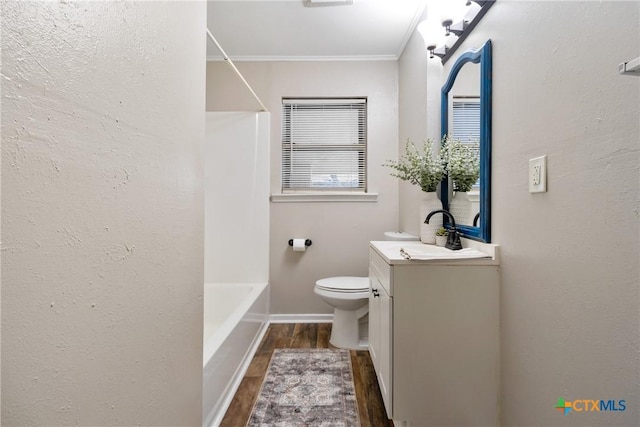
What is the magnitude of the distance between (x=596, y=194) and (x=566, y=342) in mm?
435

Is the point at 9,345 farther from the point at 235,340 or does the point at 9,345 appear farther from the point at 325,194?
the point at 325,194

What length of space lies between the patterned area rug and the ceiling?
2.05 m

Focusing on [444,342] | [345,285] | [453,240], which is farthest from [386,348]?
[345,285]

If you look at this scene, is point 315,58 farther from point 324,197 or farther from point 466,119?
point 466,119

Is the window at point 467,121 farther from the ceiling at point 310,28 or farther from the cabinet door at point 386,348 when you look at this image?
the ceiling at point 310,28

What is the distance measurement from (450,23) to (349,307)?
5.84 feet

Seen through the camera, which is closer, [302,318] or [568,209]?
[568,209]

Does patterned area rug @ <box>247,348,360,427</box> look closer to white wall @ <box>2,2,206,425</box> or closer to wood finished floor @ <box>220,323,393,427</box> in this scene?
wood finished floor @ <box>220,323,393,427</box>

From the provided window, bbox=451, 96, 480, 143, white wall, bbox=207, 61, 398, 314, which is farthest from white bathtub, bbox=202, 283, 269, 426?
window, bbox=451, 96, 480, 143

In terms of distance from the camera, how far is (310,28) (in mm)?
2367

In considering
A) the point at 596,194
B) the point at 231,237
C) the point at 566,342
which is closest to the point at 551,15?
the point at 596,194

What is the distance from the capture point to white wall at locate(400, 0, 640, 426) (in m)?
0.75

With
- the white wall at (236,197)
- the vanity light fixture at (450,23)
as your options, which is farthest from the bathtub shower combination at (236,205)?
the vanity light fixture at (450,23)

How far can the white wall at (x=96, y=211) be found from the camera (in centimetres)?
47
